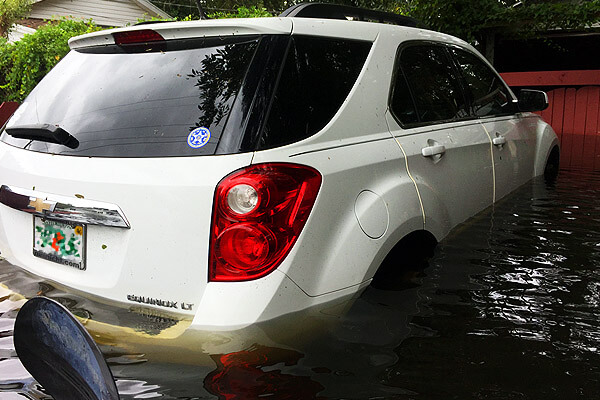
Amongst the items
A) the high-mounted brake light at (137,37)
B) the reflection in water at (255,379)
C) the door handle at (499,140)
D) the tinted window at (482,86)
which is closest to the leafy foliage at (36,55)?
the tinted window at (482,86)

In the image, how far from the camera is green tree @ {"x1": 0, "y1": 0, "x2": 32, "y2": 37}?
23438mm

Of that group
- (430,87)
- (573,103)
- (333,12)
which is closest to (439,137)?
(430,87)

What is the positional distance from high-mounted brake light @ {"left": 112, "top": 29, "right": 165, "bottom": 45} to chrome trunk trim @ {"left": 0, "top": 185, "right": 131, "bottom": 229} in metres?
0.77

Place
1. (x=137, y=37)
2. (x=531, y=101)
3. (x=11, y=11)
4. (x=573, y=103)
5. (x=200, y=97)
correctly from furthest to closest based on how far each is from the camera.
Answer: (x=11, y=11) → (x=573, y=103) → (x=531, y=101) → (x=137, y=37) → (x=200, y=97)

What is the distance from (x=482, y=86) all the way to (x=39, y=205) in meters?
3.20

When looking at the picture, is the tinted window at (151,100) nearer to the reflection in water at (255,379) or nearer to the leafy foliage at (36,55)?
the reflection in water at (255,379)

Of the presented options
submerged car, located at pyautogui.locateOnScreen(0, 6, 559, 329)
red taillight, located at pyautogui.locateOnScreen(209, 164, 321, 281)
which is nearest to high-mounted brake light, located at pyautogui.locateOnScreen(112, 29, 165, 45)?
submerged car, located at pyautogui.locateOnScreen(0, 6, 559, 329)

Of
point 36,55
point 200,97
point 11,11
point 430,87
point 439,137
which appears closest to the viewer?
point 200,97

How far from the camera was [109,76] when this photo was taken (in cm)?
272

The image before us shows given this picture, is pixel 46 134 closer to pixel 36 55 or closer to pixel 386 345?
pixel 386 345

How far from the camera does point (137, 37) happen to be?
106 inches

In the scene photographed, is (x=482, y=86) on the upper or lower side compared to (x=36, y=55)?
lower

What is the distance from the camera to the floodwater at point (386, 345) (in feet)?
7.38

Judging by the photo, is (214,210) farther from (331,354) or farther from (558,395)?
(558,395)
